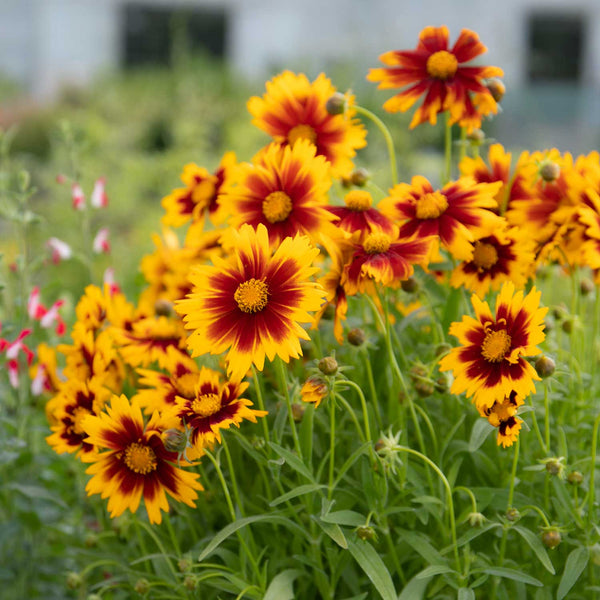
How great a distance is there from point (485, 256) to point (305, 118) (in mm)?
293

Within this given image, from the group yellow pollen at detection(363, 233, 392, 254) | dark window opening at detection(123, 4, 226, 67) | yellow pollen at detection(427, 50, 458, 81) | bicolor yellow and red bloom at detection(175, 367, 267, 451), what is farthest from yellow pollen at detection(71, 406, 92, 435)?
dark window opening at detection(123, 4, 226, 67)

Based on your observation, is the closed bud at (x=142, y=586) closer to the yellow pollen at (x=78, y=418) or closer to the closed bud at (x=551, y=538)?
the yellow pollen at (x=78, y=418)

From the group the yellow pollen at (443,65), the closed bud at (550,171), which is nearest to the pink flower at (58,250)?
the yellow pollen at (443,65)

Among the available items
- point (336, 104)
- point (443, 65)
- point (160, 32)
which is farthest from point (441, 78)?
point (160, 32)

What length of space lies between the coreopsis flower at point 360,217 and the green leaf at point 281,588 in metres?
0.38

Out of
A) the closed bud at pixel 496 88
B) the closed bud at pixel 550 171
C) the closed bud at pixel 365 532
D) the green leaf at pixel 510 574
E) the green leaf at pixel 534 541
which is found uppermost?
the closed bud at pixel 496 88

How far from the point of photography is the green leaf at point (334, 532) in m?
0.88

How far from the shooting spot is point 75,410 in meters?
1.01

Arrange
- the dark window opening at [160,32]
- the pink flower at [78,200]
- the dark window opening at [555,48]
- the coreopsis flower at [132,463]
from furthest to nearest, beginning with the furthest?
the dark window opening at [160,32]
the dark window opening at [555,48]
the pink flower at [78,200]
the coreopsis flower at [132,463]

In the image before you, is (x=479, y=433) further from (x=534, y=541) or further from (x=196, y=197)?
(x=196, y=197)

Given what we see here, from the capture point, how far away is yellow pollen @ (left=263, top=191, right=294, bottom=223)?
3.12ft

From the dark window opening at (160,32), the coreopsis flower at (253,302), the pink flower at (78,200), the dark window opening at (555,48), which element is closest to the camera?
the coreopsis flower at (253,302)

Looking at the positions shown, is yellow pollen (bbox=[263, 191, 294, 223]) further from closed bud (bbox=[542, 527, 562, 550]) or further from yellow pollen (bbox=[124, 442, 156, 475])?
closed bud (bbox=[542, 527, 562, 550])

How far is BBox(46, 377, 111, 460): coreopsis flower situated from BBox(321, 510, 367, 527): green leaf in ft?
0.93
